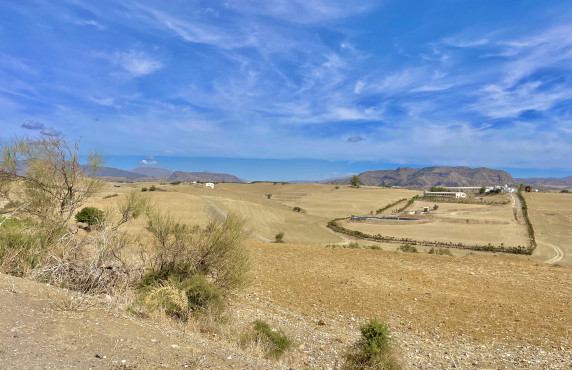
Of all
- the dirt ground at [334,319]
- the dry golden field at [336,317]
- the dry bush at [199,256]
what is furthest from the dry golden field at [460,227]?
the dry bush at [199,256]

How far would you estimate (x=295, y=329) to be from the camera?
9766 mm

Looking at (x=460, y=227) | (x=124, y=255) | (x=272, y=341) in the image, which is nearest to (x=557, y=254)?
(x=460, y=227)

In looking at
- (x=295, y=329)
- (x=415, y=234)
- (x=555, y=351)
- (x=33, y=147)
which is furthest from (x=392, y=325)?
(x=415, y=234)

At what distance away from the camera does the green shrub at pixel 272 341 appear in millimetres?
7394

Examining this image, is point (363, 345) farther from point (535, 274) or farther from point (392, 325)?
point (535, 274)

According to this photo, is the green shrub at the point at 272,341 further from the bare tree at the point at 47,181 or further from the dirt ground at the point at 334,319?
the bare tree at the point at 47,181

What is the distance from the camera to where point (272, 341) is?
25.8 ft

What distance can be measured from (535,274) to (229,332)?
18061mm

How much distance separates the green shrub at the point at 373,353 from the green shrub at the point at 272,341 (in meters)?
1.46

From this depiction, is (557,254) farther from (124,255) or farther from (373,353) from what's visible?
(124,255)

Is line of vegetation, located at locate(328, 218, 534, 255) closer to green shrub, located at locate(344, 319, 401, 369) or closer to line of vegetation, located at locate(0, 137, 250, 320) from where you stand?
line of vegetation, located at locate(0, 137, 250, 320)

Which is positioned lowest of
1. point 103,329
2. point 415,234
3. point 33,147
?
point 415,234

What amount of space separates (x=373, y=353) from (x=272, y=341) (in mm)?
2357

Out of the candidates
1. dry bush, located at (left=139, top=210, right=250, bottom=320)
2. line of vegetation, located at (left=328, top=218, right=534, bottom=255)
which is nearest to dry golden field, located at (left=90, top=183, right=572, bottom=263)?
line of vegetation, located at (left=328, top=218, right=534, bottom=255)
